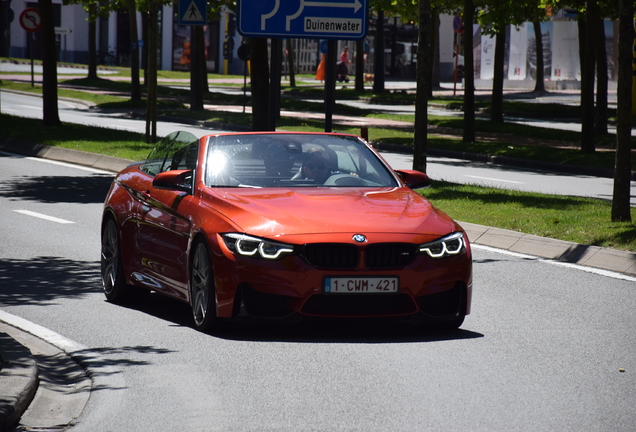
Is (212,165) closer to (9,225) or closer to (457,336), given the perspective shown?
(457,336)

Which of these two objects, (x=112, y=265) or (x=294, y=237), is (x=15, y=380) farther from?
(x=112, y=265)

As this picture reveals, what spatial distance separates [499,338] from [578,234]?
4568mm

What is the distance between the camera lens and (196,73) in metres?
35.1

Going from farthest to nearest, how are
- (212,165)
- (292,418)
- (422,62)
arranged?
(422,62) → (212,165) → (292,418)

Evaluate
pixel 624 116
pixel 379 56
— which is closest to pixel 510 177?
pixel 624 116

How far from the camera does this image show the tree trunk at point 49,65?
25672 millimetres

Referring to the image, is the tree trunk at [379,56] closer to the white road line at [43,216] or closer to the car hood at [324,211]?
the white road line at [43,216]

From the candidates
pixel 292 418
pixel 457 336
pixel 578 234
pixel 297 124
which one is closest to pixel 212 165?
pixel 457 336

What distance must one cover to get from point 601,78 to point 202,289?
67.6ft

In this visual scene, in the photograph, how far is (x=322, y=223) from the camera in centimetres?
692

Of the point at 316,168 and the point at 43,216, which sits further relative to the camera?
the point at 43,216

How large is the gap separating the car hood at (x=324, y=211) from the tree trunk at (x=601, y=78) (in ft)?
58.9

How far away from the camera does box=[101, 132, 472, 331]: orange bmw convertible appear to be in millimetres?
6809

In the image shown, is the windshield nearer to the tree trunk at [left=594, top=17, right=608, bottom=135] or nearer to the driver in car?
the driver in car
